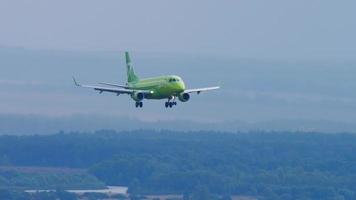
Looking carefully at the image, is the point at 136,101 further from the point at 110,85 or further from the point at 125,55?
the point at 125,55

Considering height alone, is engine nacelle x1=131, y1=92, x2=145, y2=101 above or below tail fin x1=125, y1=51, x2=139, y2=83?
below

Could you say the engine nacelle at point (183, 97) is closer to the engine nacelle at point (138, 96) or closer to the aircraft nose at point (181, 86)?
the aircraft nose at point (181, 86)

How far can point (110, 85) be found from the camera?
159 metres

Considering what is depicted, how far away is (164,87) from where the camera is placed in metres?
164

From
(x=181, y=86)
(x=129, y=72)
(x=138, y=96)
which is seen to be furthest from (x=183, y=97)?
(x=129, y=72)

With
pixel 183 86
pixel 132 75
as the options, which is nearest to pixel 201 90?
pixel 183 86

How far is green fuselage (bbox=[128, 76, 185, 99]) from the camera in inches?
6457

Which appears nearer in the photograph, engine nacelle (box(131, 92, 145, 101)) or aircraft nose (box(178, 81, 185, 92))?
engine nacelle (box(131, 92, 145, 101))

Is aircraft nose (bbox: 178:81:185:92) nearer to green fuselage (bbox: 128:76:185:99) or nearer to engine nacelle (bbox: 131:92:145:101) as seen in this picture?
green fuselage (bbox: 128:76:185:99)

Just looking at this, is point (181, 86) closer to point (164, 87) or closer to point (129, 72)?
point (164, 87)

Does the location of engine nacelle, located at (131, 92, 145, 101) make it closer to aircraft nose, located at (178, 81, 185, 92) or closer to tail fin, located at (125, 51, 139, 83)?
aircraft nose, located at (178, 81, 185, 92)

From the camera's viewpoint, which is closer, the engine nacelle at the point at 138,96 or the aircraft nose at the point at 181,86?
the engine nacelle at the point at 138,96

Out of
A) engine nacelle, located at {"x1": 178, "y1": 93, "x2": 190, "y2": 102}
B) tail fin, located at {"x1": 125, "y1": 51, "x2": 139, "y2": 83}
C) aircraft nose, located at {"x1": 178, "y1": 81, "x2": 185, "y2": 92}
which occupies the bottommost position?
engine nacelle, located at {"x1": 178, "y1": 93, "x2": 190, "y2": 102}

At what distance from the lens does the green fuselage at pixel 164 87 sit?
16400cm
